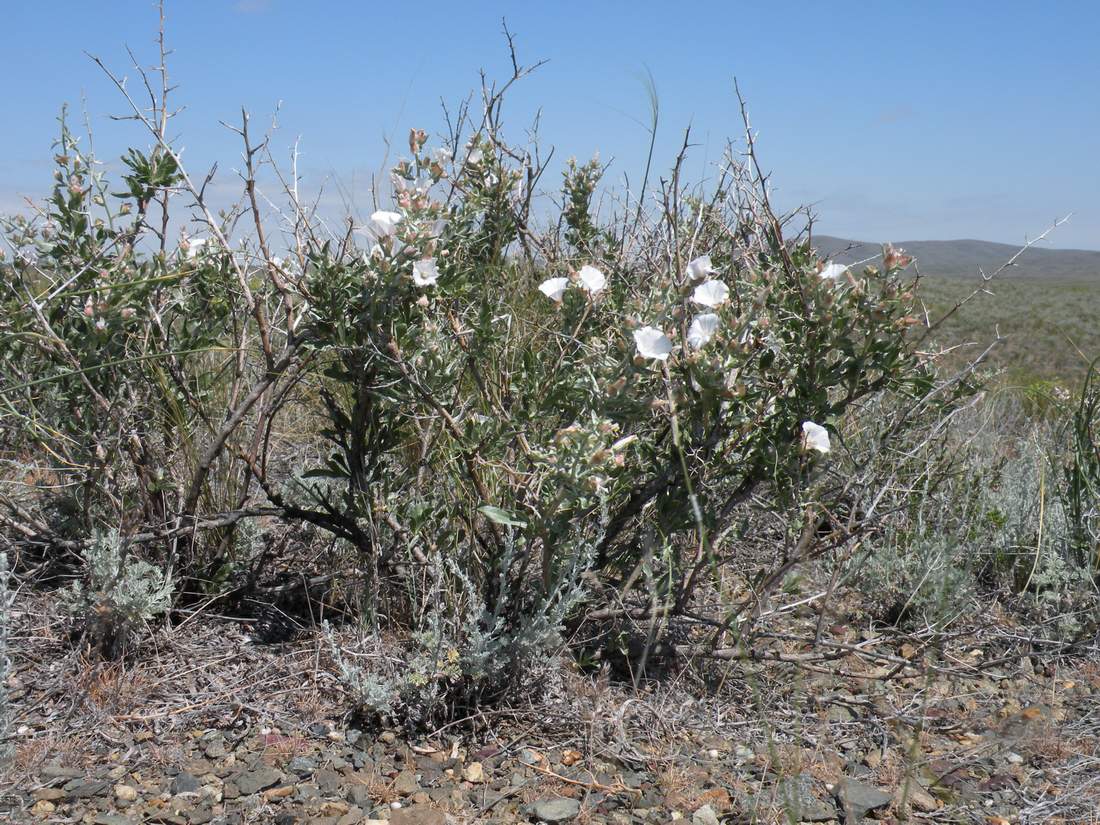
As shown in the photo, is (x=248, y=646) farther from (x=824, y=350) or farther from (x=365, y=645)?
(x=824, y=350)

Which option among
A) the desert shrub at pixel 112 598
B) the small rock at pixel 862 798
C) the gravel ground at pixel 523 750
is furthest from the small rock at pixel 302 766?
the small rock at pixel 862 798

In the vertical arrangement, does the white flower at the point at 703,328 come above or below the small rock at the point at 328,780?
above

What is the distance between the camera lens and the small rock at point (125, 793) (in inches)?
78.6

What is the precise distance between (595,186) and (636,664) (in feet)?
8.20

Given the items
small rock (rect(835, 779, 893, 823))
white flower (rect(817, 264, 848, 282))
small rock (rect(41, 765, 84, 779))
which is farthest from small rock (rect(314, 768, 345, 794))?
white flower (rect(817, 264, 848, 282))

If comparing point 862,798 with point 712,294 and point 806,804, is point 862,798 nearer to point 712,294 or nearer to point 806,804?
point 806,804

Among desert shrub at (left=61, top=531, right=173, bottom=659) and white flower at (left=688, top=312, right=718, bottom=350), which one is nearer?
Result: white flower at (left=688, top=312, right=718, bottom=350)

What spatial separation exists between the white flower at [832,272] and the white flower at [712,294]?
26 cm

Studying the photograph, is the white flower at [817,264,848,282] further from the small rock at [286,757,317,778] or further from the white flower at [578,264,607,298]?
the small rock at [286,757,317,778]

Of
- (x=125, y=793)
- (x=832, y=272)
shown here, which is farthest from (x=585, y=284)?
(x=125, y=793)

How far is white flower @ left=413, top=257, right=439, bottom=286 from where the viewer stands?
2.13 metres

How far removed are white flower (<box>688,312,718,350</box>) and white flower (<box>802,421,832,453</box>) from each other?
1.05 ft

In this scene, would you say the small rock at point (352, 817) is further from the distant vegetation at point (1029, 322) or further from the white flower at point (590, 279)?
the distant vegetation at point (1029, 322)

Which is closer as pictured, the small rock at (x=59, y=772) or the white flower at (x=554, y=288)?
the small rock at (x=59, y=772)
